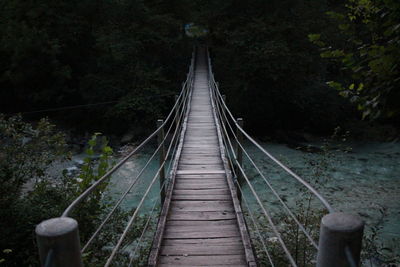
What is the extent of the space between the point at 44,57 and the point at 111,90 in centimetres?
299

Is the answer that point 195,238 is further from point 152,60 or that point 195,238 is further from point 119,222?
point 152,60

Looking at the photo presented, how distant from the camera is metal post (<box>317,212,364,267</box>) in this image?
1.00m

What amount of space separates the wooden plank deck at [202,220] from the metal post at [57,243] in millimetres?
1305

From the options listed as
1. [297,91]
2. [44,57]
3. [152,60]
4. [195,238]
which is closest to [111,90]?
[152,60]

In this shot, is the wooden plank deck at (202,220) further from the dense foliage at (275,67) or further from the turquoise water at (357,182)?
the dense foliage at (275,67)

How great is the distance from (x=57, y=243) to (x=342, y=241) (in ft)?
2.90

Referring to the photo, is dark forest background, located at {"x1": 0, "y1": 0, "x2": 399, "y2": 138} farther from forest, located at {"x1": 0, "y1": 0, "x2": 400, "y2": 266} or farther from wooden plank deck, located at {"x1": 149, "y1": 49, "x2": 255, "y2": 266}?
wooden plank deck, located at {"x1": 149, "y1": 49, "x2": 255, "y2": 266}

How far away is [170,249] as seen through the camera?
2473 millimetres

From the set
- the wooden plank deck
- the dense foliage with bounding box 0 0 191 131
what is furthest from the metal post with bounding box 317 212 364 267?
the dense foliage with bounding box 0 0 191 131

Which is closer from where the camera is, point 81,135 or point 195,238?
point 195,238

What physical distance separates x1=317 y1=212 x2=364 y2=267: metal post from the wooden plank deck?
4.19ft

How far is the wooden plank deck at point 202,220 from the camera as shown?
236 centimetres

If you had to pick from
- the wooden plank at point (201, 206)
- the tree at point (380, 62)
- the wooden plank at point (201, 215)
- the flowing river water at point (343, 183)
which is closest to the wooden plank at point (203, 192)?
the wooden plank at point (201, 206)

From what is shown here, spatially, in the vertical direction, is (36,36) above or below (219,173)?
above
